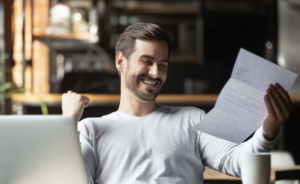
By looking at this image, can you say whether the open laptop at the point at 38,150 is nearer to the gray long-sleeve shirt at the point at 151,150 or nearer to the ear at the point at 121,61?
the gray long-sleeve shirt at the point at 151,150

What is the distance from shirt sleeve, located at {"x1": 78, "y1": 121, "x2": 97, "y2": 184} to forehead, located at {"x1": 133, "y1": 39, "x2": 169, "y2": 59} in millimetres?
319

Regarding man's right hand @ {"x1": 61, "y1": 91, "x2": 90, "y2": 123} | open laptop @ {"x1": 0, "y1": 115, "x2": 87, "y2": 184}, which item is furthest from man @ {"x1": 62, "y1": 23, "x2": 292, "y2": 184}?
open laptop @ {"x1": 0, "y1": 115, "x2": 87, "y2": 184}

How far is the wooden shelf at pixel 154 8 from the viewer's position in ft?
13.2

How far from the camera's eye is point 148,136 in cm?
111

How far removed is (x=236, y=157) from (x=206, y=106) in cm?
166

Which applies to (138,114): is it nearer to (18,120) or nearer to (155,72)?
(155,72)

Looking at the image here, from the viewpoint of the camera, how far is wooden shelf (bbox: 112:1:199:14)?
4.02m

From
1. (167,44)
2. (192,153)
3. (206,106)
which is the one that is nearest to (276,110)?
(192,153)

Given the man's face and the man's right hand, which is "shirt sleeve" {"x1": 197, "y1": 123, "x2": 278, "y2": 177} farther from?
the man's right hand

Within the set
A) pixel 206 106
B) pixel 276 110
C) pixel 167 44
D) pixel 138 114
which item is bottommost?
pixel 206 106

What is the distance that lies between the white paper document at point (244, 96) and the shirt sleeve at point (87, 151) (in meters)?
0.35

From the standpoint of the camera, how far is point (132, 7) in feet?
13.3

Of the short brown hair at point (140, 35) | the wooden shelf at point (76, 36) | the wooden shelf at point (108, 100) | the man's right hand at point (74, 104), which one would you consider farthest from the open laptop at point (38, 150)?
the wooden shelf at point (76, 36)

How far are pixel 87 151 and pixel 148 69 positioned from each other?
0.34 metres
